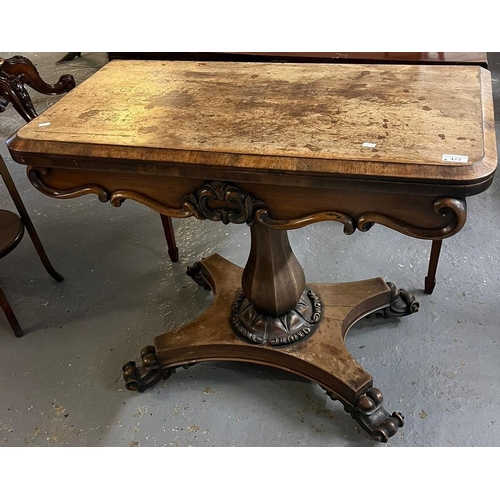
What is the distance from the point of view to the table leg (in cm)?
138

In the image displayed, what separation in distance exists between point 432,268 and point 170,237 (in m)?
1.01

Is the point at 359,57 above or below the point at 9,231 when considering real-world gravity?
above

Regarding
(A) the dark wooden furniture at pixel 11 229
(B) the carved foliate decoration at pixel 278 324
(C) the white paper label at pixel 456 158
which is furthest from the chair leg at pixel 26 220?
(C) the white paper label at pixel 456 158

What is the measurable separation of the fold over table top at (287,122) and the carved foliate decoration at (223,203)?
Result: 0.07m

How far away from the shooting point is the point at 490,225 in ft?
6.82

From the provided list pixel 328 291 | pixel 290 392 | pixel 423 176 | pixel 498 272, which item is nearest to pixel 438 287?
pixel 498 272

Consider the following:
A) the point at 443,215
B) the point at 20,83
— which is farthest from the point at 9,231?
the point at 443,215

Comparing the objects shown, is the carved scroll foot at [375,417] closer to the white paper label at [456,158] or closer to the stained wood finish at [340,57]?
the white paper label at [456,158]

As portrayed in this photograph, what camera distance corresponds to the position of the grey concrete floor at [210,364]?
56.3 inches

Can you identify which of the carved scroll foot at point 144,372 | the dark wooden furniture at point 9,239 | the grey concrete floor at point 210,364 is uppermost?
the dark wooden furniture at point 9,239

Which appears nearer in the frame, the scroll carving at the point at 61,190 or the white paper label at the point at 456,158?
the white paper label at the point at 456,158

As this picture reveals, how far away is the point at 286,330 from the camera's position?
1514 mm

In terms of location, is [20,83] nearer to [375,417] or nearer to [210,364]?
[210,364]

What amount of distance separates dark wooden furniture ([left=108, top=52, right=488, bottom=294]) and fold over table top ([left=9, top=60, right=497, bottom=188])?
38 centimetres
